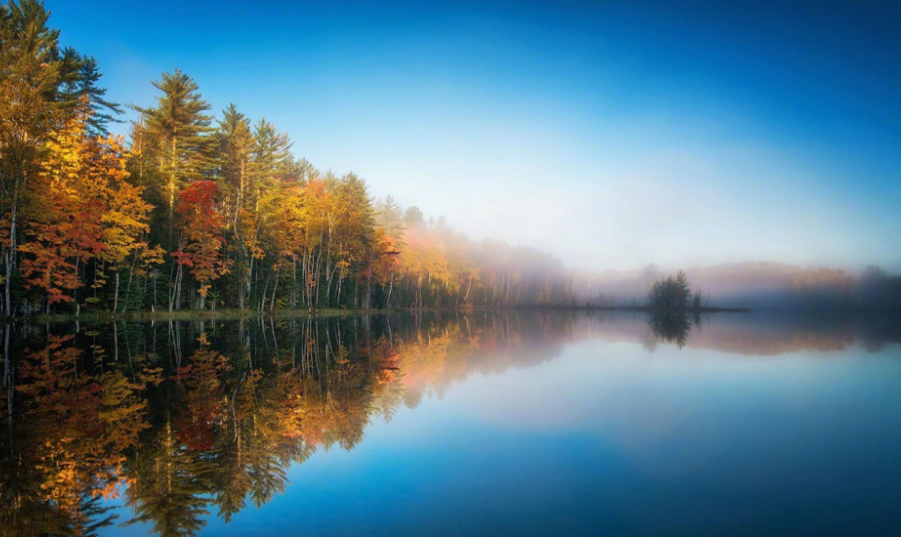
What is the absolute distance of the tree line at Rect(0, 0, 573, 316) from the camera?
25.1m

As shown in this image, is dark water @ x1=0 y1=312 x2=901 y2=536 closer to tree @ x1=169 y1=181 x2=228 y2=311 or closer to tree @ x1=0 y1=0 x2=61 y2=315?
tree @ x1=0 y1=0 x2=61 y2=315

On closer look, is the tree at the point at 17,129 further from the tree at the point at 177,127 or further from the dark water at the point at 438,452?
the dark water at the point at 438,452

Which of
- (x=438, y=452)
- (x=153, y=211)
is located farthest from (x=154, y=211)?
(x=438, y=452)

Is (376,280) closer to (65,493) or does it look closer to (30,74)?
(30,74)

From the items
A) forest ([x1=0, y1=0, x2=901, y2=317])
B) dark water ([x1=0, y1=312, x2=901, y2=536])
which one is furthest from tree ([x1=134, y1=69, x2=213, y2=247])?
dark water ([x1=0, y1=312, x2=901, y2=536])

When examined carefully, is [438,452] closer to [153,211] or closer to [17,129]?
[17,129]

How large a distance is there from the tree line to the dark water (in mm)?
17190

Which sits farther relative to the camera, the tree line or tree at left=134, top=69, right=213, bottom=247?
tree at left=134, top=69, right=213, bottom=247

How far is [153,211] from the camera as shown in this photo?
3516 cm

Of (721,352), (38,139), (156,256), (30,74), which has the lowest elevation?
(721,352)

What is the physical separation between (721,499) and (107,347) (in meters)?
19.4

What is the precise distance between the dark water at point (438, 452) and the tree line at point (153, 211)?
56.4 feet

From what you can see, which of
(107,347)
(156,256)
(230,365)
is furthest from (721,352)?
(156,256)

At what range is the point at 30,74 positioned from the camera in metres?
25.4
